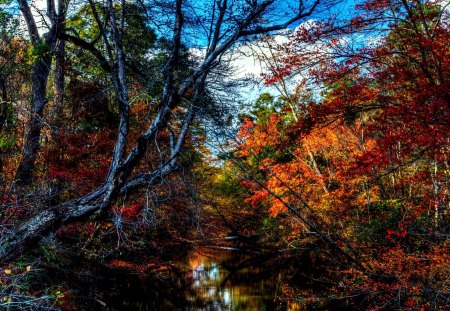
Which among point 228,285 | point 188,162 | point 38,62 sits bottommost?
point 228,285

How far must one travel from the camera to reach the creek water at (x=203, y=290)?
1216 centimetres

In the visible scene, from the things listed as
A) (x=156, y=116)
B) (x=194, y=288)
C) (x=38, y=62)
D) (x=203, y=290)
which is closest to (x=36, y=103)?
(x=38, y=62)

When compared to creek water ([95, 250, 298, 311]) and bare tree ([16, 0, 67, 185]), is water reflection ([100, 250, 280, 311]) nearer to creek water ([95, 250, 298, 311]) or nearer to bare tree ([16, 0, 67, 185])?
creek water ([95, 250, 298, 311])

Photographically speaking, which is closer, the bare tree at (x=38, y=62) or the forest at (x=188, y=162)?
the forest at (x=188, y=162)

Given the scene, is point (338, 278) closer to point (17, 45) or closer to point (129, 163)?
point (129, 163)

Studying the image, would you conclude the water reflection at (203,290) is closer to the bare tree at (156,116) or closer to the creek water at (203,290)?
the creek water at (203,290)

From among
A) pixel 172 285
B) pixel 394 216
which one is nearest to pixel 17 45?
pixel 172 285

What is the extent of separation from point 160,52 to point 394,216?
8.95 meters

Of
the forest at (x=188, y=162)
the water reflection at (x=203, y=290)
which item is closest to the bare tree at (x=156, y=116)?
the forest at (x=188, y=162)

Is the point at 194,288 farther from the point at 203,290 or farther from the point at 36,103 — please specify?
the point at 36,103

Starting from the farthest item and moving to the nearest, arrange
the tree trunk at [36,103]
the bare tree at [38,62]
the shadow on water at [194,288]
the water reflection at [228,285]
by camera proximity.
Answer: the water reflection at [228,285] → the shadow on water at [194,288] → the bare tree at [38,62] → the tree trunk at [36,103]

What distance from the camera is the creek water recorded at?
12.2m

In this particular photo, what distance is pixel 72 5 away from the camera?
9.02 metres

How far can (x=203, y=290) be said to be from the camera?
48.1ft
